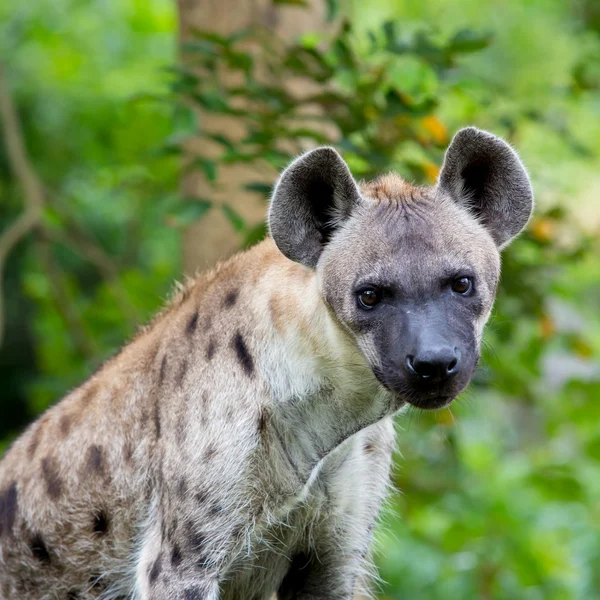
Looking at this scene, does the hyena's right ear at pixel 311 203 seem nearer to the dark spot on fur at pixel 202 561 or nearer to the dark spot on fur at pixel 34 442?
the dark spot on fur at pixel 202 561

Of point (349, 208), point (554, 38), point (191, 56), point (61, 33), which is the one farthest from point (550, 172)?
point (349, 208)

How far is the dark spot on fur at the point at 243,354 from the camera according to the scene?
183 inches

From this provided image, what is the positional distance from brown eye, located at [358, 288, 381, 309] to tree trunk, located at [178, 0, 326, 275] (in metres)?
3.43

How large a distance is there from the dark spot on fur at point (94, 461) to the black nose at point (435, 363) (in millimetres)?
1861

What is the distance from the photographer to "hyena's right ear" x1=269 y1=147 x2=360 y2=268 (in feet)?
14.2

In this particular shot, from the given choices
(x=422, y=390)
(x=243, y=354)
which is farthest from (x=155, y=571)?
(x=422, y=390)

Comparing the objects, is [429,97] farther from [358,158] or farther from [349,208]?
[349,208]

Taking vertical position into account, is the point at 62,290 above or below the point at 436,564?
above

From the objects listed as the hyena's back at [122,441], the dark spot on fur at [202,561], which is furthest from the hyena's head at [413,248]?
the dark spot on fur at [202,561]

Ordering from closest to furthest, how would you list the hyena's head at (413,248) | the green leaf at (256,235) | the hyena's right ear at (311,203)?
1. the hyena's head at (413,248)
2. the hyena's right ear at (311,203)
3. the green leaf at (256,235)

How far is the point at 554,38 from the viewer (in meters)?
13.6

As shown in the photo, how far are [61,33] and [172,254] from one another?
300cm

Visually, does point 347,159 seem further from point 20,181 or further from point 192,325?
point 20,181

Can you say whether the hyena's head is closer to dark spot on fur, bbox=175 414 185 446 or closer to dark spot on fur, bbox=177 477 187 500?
dark spot on fur, bbox=175 414 185 446
